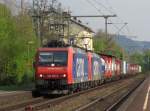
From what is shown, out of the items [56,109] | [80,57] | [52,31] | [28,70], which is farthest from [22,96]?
[52,31]

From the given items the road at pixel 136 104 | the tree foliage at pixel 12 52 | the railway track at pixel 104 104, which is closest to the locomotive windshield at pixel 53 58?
the railway track at pixel 104 104

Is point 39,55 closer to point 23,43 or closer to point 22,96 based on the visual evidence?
point 22,96

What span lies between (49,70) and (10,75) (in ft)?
54.3

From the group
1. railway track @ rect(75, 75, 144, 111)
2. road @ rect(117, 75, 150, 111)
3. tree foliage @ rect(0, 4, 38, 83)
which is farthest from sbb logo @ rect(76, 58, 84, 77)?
tree foliage @ rect(0, 4, 38, 83)

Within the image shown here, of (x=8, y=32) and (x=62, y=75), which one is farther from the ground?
(x=8, y=32)

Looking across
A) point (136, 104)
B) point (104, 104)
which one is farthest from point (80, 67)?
point (136, 104)

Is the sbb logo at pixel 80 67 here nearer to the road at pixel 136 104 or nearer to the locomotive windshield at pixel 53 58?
the locomotive windshield at pixel 53 58

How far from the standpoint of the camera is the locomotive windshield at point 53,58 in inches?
1192

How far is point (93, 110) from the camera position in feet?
71.4

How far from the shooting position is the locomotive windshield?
30281 mm

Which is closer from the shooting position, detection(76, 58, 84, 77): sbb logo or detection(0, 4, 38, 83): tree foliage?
detection(76, 58, 84, 77): sbb logo

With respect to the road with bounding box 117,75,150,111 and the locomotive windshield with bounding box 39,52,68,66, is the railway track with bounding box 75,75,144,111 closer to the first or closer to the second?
the road with bounding box 117,75,150,111

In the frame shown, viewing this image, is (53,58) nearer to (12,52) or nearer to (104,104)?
(104,104)

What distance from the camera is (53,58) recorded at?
3036 centimetres
